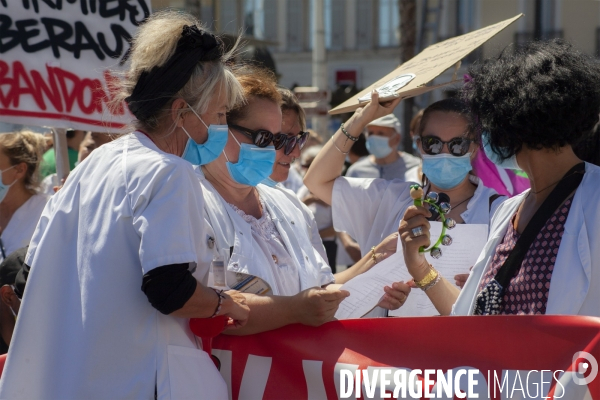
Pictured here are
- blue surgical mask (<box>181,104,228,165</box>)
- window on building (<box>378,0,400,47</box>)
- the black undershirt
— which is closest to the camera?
the black undershirt

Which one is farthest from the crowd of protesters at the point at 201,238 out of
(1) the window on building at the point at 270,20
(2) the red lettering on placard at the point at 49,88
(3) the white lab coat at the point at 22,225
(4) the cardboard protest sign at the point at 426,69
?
(1) the window on building at the point at 270,20

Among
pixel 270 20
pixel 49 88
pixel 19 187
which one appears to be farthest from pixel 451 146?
pixel 270 20

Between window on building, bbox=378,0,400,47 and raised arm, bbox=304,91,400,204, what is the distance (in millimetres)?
31422

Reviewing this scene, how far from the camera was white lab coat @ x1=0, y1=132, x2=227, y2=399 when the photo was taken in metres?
2.24

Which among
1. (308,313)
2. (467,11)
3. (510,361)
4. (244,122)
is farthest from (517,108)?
(467,11)

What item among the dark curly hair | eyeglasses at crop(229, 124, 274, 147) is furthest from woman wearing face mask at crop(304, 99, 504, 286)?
the dark curly hair

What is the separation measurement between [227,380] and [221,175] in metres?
0.81

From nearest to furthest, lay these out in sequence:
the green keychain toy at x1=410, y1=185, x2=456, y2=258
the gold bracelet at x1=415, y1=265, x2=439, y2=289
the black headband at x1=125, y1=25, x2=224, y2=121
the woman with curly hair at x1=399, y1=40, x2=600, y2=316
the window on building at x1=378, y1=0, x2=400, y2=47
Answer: the woman with curly hair at x1=399, y1=40, x2=600, y2=316 → the black headband at x1=125, y1=25, x2=224, y2=121 → the green keychain toy at x1=410, y1=185, x2=456, y2=258 → the gold bracelet at x1=415, y1=265, x2=439, y2=289 → the window on building at x1=378, y1=0, x2=400, y2=47

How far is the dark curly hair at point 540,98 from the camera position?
7.86ft

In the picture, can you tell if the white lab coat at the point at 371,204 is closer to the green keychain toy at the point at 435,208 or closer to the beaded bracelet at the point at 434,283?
the green keychain toy at the point at 435,208

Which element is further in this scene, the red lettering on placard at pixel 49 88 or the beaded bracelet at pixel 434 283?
the red lettering on placard at pixel 49 88

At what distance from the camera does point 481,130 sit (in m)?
2.66

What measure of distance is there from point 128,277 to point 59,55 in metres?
2.83

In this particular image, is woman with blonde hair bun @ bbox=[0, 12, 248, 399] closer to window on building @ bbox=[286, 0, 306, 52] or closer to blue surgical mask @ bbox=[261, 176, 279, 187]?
blue surgical mask @ bbox=[261, 176, 279, 187]
